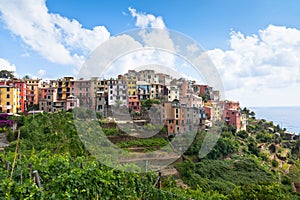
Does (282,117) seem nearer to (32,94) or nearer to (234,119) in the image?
(234,119)

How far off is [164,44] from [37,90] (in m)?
13.4

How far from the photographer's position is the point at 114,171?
8.65ft

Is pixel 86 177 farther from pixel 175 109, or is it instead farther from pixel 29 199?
pixel 175 109

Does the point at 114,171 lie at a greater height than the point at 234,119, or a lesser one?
greater

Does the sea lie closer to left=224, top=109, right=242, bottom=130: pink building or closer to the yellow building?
left=224, top=109, right=242, bottom=130: pink building

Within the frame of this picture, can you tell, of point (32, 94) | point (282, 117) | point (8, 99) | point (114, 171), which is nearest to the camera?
point (114, 171)

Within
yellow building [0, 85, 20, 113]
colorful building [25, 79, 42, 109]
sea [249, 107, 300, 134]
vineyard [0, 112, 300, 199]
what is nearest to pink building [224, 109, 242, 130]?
vineyard [0, 112, 300, 199]

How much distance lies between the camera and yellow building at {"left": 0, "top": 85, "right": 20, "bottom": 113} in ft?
37.5

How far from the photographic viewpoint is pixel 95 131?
329cm

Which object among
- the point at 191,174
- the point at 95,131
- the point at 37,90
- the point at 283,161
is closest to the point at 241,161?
the point at 191,174

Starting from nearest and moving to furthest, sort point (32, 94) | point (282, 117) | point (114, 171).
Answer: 1. point (114, 171)
2. point (32, 94)
3. point (282, 117)

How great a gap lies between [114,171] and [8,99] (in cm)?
1111

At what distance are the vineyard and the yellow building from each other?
219 centimetres

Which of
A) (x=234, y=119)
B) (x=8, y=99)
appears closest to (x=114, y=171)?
(x=8, y=99)
